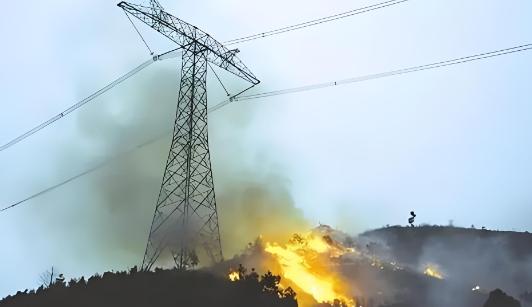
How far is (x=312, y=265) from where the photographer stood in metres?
88.3

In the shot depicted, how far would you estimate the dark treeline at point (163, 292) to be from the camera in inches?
1986

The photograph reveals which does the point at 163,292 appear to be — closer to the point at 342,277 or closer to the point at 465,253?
the point at 342,277

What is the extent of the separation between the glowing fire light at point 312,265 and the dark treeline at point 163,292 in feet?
70.1

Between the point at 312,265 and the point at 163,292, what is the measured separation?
42.2 m

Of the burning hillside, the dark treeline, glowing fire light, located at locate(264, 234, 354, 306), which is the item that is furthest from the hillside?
the dark treeline

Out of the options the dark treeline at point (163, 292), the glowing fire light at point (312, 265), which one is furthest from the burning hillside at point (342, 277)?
the dark treeline at point (163, 292)

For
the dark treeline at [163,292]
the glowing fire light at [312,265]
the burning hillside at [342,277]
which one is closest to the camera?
the dark treeline at [163,292]

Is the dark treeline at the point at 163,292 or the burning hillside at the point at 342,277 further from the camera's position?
the burning hillside at the point at 342,277

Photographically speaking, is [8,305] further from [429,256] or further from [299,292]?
[429,256]

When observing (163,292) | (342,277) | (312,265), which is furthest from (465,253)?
(163,292)

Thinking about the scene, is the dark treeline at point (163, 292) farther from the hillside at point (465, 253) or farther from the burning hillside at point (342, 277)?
the hillside at point (465, 253)

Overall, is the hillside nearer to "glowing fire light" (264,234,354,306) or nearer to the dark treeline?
"glowing fire light" (264,234,354,306)

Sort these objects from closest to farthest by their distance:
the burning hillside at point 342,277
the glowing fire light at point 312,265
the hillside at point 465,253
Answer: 1. the glowing fire light at point 312,265
2. the burning hillside at point 342,277
3. the hillside at point 465,253

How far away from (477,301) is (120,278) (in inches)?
2479
